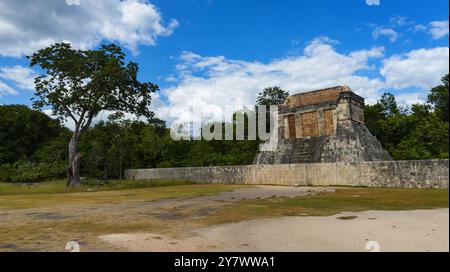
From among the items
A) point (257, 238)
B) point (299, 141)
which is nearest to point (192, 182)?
point (299, 141)

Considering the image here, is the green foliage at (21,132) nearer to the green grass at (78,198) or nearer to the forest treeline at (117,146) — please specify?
the forest treeline at (117,146)

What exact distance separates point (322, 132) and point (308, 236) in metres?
19.4

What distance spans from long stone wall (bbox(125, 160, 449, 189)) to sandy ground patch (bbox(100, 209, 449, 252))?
8.69 meters

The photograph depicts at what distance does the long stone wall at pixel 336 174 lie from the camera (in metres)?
14.8

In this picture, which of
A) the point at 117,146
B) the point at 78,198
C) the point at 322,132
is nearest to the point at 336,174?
the point at 322,132

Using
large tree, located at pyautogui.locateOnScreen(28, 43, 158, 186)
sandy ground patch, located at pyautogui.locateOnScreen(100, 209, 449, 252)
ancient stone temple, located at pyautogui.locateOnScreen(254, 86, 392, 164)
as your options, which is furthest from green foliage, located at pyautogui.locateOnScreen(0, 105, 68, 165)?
sandy ground patch, located at pyautogui.locateOnScreen(100, 209, 449, 252)

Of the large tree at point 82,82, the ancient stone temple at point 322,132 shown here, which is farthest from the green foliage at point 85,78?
the ancient stone temple at point 322,132

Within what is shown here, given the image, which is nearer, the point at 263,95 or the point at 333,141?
the point at 333,141

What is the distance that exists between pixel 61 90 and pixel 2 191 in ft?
23.0

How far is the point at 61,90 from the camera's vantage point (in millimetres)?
21797

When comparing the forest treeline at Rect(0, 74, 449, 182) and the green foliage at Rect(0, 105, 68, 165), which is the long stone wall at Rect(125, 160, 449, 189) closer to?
the forest treeline at Rect(0, 74, 449, 182)

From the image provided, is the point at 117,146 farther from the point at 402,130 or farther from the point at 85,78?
the point at 402,130
